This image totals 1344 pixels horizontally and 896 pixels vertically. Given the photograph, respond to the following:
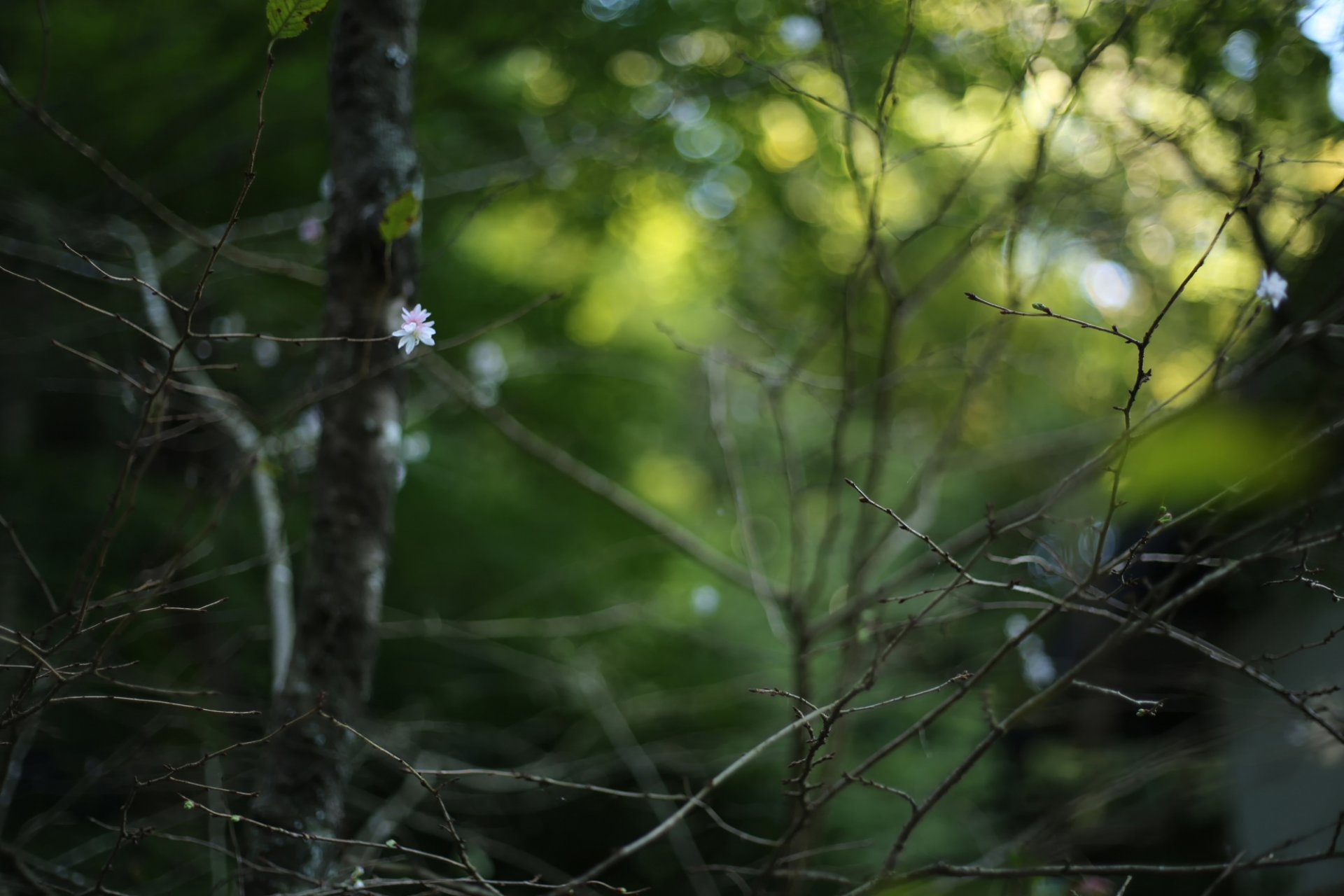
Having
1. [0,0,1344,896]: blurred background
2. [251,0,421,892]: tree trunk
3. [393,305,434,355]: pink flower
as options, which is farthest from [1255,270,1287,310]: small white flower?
[251,0,421,892]: tree trunk

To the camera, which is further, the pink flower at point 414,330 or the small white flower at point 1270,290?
the small white flower at point 1270,290

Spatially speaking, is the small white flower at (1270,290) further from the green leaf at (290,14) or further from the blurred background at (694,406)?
the green leaf at (290,14)

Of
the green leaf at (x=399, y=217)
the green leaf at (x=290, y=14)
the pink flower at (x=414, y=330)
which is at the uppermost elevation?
the green leaf at (x=290, y=14)

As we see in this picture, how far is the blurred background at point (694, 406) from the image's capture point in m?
2.21

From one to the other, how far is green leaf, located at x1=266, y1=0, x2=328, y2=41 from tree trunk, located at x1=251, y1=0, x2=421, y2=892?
45cm

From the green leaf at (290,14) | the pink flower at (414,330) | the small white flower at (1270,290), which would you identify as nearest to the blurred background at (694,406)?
the small white flower at (1270,290)

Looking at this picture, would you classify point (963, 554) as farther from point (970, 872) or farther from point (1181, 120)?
point (970, 872)

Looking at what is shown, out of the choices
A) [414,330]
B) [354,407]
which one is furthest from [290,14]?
[354,407]

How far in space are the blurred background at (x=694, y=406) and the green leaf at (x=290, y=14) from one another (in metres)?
0.76

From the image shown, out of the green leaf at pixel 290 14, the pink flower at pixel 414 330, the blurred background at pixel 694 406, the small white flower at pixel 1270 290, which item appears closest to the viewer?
the green leaf at pixel 290 14

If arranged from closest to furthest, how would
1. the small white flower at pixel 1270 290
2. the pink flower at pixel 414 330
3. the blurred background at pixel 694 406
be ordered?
the pink flower at pixel 414 330, the small white flower at pixel 1270 290, the blurred background at pixel 694 406

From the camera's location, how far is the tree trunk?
1572 mm

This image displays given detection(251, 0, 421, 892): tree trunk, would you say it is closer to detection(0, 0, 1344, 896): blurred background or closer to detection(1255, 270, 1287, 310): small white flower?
detection(0, 0, 1344, 896): blurred background

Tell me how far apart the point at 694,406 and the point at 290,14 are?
9.76 feet
